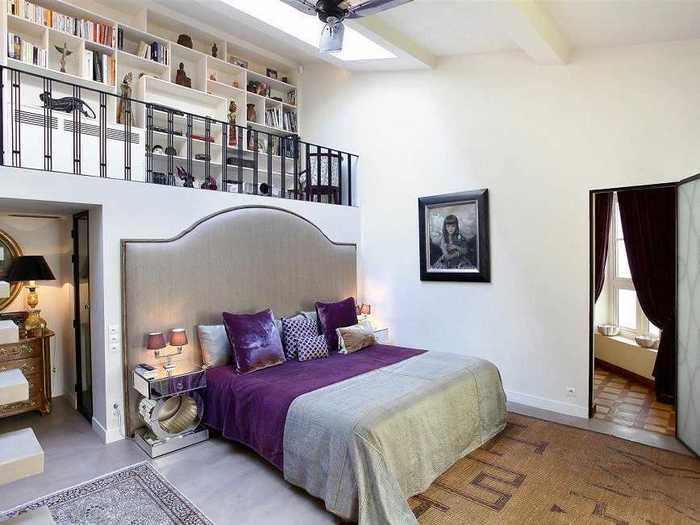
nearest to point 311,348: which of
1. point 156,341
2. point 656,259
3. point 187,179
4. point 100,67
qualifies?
point 156,341

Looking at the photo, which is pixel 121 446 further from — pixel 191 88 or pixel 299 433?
pixel 191 88

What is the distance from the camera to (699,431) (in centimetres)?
329

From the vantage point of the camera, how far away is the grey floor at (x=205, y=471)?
265cm

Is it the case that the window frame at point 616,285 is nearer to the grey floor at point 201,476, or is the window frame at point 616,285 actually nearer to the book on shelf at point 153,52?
the grey floor at point 201,476

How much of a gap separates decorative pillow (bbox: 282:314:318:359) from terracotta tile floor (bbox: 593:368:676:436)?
10.0 feet

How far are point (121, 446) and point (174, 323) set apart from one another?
3.63ft

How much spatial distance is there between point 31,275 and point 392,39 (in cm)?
431

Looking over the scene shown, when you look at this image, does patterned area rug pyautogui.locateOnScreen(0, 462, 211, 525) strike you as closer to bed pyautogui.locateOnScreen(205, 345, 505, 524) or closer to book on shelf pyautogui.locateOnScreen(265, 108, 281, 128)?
bed pyautogui.locateOnScreen(205, 345, 505, 524)

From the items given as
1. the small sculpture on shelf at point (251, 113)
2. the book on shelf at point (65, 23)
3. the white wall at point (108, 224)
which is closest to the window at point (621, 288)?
the small sculpture on shelf at point (251, 113)

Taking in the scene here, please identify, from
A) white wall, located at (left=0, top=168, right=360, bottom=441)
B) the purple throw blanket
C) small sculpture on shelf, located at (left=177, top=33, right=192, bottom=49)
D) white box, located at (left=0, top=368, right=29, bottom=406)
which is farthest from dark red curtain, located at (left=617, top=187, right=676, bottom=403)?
small sculpture on shelf, located at (left=177, top=33, right=192, bottom=49)

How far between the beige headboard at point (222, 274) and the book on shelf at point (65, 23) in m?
2.60

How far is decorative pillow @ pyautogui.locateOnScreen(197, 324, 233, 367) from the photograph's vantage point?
3951mm

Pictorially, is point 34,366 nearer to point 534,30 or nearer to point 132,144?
point 132,144

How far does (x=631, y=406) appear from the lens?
4.41 m
